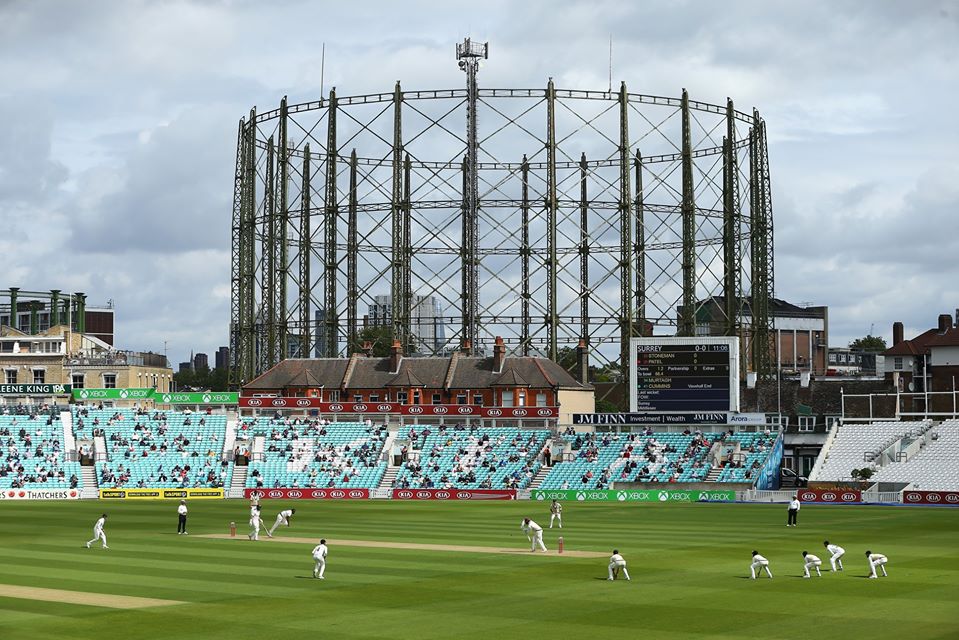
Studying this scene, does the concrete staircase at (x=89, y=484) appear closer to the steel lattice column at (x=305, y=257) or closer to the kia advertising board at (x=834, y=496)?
the steel lattice column at (x=305, y=257)

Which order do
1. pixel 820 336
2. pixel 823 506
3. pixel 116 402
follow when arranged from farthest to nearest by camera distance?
pixel 820 336 < pixel 116 402 < pixel 823 506

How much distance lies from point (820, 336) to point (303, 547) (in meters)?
109

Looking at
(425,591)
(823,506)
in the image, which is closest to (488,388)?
(823,506)

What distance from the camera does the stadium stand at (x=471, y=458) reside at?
242ft

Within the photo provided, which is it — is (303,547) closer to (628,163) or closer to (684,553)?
(684,553)

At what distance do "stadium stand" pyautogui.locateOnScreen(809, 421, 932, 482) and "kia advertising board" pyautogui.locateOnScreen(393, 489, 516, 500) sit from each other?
50.2ft

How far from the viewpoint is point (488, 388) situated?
87625 millimetres

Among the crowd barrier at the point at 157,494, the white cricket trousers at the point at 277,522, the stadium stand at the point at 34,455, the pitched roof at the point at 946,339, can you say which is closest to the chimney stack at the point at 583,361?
the pitched roof at the point at 946,339

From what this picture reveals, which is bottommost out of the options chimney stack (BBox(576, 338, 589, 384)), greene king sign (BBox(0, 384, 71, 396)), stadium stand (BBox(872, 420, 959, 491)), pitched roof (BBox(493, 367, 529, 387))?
stadium stand (BBox(872, 420, 959, 491))

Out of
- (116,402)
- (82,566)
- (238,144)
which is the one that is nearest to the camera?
(82,566)

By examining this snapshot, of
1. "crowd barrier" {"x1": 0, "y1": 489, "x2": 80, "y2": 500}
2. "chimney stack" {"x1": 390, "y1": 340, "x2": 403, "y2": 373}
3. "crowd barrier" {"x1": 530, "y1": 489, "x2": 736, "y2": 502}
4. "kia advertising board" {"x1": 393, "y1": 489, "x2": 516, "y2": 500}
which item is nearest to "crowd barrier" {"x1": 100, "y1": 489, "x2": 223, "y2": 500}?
"crowd barrier" {"x1": 0, "y1": 489, "x2": 80, "y2": 500}

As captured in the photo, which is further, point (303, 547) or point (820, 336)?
point (820, 336)

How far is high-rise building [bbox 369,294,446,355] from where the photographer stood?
88.0 meters

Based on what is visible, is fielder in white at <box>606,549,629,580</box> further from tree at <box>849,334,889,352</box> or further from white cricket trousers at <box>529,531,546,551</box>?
tree at <box>849,334,889,352</box>
